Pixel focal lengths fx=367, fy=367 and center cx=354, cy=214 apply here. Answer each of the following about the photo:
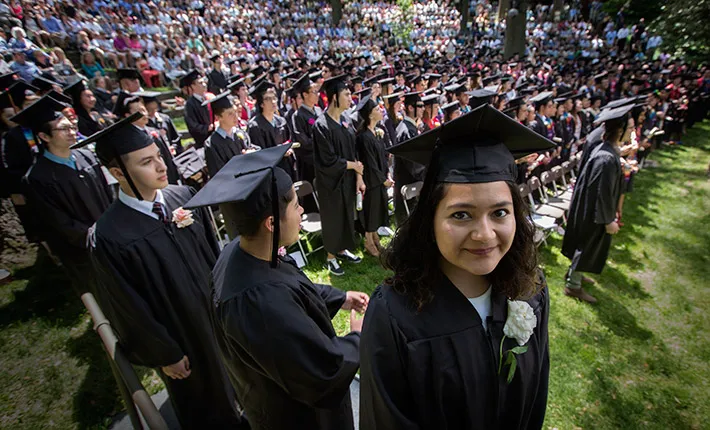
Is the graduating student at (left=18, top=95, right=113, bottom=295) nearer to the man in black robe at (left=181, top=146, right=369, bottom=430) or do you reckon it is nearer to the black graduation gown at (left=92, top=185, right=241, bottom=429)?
the black graduation gown at (left=92, top=185, right=241, bottom=429)

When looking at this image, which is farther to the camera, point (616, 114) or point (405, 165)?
point (405, 165)

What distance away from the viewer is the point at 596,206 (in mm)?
4277

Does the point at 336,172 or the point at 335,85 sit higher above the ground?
the point at 335,85

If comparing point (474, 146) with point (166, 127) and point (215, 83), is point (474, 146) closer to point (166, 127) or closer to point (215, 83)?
point (166, 127)

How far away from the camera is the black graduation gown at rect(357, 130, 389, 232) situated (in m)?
5.18

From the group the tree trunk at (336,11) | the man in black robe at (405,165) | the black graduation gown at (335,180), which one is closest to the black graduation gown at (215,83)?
the man in black robe at (405,165)

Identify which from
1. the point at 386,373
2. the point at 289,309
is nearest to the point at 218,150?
the point at 289,309

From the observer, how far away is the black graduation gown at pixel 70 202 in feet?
11.7

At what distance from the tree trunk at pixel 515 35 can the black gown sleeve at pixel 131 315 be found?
25608 mm

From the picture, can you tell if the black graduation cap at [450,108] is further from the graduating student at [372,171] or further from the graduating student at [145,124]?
the graduating student at [145,124]

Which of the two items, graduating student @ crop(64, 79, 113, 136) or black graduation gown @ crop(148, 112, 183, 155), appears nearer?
graduating student @ crop(64, 79, 113, 136)

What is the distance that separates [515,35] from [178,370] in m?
26.7

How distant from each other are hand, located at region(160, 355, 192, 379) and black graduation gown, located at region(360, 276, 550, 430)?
5.05 ft

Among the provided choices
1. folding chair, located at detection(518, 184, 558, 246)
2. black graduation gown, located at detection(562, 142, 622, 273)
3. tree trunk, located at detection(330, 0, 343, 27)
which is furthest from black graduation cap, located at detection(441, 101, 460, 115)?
tree trunk, located at detection(330, 0, 343, 27)
